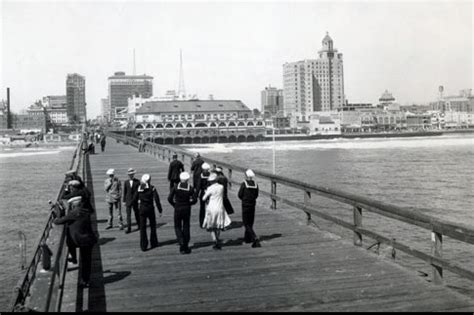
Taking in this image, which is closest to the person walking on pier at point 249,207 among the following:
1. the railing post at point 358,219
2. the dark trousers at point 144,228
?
the dark trousers at point 144,228

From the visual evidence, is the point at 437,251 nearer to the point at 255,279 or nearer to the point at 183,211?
the point at 255,279

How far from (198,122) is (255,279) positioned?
579 feet

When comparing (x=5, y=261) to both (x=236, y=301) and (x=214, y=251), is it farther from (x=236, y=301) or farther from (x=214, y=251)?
(x=236, y=301)

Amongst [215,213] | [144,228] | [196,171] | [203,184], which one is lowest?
[144,228]

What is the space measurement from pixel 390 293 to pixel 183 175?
4289 millimetres

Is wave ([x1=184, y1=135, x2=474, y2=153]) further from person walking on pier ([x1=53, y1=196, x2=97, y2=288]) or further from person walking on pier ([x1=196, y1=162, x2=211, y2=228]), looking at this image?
person walking on pier ([x1=53, y1=196, x2=97, y2=288])

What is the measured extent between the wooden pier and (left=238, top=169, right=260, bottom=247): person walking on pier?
0.22 m

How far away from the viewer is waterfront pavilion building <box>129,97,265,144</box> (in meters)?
165

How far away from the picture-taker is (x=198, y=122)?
7200 inches

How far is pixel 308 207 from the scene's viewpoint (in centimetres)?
1137

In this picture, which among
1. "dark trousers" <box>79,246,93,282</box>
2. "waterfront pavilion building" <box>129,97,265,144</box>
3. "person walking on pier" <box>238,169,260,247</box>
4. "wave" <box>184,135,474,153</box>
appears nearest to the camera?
"dark trousers" <box>79,246,93,282</box>

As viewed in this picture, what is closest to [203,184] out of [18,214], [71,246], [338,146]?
[71,246]

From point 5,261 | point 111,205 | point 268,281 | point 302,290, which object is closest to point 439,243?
point 302,290

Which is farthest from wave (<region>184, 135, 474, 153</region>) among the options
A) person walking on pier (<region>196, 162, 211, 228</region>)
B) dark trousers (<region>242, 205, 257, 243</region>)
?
dark trousers (<region>242, 205, 257, 243</region>)
